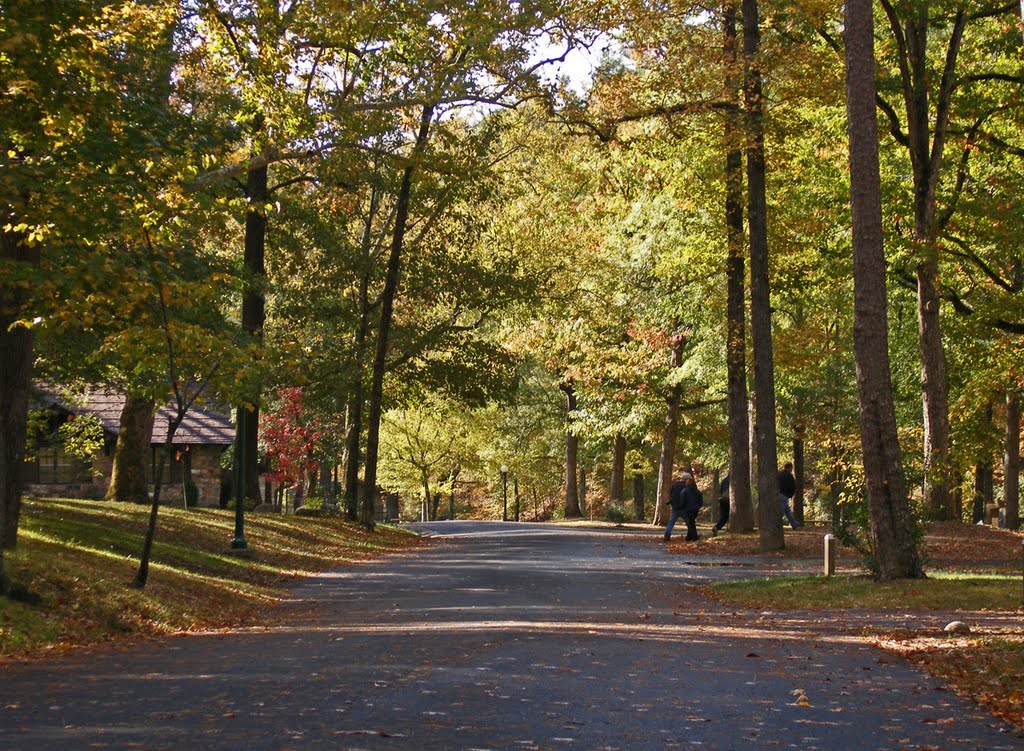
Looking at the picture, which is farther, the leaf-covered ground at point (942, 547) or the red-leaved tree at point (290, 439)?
the red-leaved tree at point (290, 439)


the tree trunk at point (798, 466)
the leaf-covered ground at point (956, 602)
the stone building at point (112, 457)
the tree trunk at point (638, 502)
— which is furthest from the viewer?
the tree trunk at point (638, 502)

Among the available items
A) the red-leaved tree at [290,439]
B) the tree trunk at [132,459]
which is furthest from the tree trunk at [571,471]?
the tree trunk at [132,459]

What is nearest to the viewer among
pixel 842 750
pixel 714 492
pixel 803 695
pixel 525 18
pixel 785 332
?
pixel 842 750

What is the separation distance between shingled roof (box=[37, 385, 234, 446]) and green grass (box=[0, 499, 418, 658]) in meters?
18.7

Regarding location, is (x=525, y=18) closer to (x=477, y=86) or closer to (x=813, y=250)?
(x=477, y=86)

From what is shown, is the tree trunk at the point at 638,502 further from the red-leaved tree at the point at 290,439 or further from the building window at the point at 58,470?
the building window at the point at 58,470

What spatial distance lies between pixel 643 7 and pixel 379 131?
5.94 metres

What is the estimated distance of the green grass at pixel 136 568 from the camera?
1302 centimetres

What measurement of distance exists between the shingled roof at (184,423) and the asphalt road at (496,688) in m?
32.5

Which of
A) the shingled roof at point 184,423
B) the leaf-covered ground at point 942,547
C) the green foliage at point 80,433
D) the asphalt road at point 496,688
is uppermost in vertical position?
the shingled roof at point 184,423

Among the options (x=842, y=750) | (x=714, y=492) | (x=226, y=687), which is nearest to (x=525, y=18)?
(x=226, y=687)

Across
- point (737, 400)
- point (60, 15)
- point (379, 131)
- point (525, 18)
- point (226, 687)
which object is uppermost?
point (525, 18)

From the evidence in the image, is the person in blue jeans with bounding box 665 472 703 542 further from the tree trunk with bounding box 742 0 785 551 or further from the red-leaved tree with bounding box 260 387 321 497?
the red-leaved tree with bounding box 260 387 321 497

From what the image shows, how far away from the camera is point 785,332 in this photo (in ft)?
130
